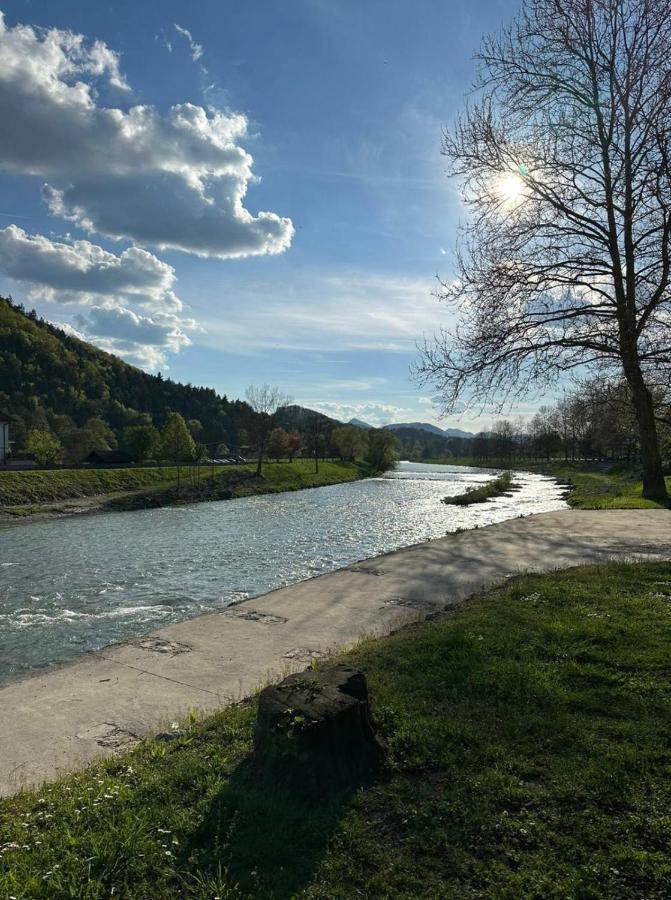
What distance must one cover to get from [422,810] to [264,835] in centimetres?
100

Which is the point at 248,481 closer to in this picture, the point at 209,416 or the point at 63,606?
the point at 63,606

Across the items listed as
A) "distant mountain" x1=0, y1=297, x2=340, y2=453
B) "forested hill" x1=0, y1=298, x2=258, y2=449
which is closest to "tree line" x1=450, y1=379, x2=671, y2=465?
"distant mountain" x1=0, y1=297, x2=340, y2=453

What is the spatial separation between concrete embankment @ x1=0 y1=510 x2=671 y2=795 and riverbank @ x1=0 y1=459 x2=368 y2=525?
25.8 meters

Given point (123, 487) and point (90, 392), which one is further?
point (90, 392)

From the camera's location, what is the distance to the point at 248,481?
56.7m

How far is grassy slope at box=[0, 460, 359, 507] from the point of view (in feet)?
120

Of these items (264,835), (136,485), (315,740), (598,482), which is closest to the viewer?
(264,835)

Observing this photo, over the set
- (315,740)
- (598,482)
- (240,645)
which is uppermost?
(598,482)

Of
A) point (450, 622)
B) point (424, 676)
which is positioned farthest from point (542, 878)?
point (450, 622)

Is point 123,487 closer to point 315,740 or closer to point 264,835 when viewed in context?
point 315,740

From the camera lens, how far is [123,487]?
4547 centimetres

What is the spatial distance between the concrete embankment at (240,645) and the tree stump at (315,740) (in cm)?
219

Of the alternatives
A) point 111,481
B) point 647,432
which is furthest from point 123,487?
point 647,432

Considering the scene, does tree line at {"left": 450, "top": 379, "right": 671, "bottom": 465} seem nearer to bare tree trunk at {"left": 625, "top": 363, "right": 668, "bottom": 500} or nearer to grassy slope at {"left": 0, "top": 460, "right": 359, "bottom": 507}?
bare tree trunk at {"left": 625, "top": 363, "right": 668, "bottom": 500}
